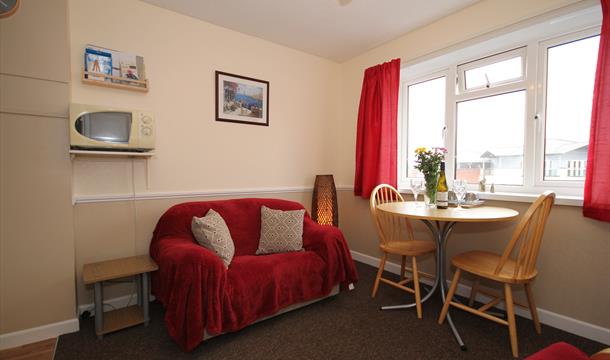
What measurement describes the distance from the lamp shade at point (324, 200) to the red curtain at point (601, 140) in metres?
2.16

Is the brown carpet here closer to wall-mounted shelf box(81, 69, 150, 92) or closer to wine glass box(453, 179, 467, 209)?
wine glass box(453, 179, 467, 209)

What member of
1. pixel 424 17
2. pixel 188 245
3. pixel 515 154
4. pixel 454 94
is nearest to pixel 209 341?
pixel 188 245

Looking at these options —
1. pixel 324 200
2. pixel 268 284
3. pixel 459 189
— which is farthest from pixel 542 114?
pixel 268 284

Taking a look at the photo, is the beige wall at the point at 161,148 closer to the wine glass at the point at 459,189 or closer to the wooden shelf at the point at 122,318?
the wooden shelf at the point at 122,318

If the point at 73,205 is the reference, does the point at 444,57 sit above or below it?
above

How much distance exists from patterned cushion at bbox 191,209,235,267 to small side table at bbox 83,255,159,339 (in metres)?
0.38

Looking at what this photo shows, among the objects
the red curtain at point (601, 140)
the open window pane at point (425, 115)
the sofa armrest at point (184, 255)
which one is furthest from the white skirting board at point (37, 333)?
the red curtain at point (601, 140)

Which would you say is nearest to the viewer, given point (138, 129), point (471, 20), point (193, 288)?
point (193, 288)

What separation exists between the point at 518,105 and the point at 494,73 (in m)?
0.37

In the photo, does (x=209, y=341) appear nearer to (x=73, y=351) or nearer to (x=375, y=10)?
(x=73, y=351)

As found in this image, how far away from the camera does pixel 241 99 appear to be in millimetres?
2973

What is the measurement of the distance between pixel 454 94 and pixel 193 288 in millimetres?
2834

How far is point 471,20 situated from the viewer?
2.44 meters

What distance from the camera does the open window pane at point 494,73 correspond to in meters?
2.41
